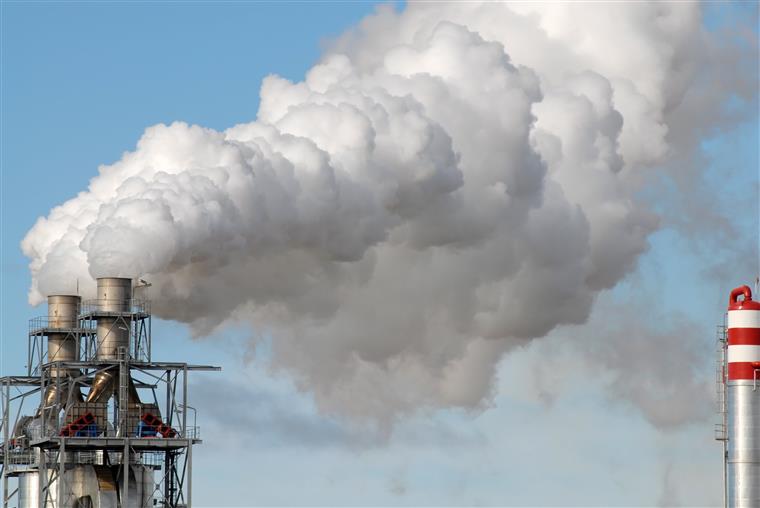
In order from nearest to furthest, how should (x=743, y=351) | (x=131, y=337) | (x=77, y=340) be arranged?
(x=743, y=351) → (x=131, y=337) → (x=77, y=340)

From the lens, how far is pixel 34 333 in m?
125

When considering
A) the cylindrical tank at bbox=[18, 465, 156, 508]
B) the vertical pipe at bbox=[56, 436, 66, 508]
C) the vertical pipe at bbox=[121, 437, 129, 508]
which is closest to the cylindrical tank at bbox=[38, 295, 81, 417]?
the vertical pipe at bbox=[56, 436, 66, 508]

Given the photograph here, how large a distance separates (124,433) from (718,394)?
3184 centimetres

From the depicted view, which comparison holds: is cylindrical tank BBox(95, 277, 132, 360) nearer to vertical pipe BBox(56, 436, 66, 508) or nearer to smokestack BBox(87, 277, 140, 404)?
smokestack BBox(87, 277, 140, 404)

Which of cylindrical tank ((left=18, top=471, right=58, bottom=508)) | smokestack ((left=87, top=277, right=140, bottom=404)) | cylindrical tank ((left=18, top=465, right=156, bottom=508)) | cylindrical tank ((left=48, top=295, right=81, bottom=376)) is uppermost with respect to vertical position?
cylindrical tank ((left=48, top=295, right=81, bottom=376))

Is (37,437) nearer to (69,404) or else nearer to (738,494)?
(69,404)

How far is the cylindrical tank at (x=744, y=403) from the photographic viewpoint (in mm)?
104375

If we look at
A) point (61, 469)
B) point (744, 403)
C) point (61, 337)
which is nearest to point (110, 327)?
point (61, 469)

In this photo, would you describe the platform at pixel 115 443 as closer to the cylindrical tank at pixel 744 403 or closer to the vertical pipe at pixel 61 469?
the vertical pipe at pixel 61 469

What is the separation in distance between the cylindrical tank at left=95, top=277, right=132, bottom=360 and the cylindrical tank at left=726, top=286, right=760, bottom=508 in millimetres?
30894

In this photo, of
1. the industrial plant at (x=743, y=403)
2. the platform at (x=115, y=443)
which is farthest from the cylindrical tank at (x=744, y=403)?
the platform at (x=115, y=443)

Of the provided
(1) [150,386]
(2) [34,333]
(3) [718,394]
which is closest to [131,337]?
(1) [150,386]

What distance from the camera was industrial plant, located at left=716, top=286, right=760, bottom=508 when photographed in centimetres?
10438

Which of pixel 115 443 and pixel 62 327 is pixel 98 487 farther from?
pixel 62 327
